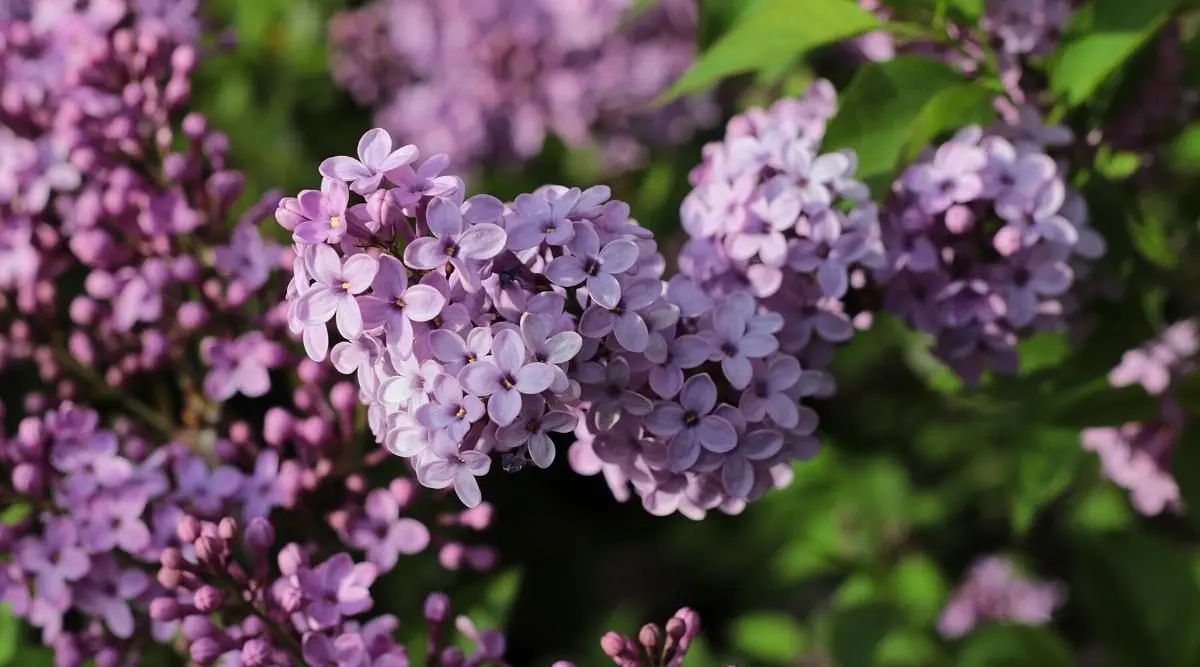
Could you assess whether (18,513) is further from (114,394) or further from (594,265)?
(594,265)

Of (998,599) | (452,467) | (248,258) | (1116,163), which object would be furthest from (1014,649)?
(248,258)

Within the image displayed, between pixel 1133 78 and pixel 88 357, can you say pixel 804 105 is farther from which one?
pixel 88 357

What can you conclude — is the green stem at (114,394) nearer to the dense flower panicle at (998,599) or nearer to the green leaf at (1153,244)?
the green leaf at (1153,244)

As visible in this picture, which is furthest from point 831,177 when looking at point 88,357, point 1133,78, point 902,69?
point 88,357

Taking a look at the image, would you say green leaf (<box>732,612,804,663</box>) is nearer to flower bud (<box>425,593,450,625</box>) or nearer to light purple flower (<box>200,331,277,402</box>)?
flower bud (<box>425,593,450,625</box>)

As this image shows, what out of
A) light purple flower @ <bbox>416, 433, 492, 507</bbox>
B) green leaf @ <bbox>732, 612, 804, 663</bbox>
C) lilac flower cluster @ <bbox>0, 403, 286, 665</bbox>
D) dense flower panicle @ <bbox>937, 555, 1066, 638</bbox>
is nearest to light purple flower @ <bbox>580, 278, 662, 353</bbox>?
light purple flower @ <bbox>416, 433, 492, 507</bbox>

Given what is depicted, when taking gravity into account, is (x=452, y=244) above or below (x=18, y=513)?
above
